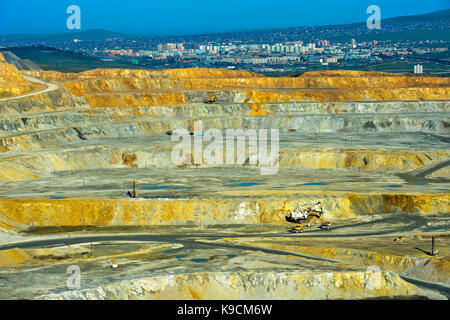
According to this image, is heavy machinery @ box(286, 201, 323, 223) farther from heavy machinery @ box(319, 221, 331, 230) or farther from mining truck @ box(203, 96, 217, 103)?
mining truck @ box(203, 96, 217, 103)

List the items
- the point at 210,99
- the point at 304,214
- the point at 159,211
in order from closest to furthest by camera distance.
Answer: the point at 304,214, the point at 159,211, the point at 210,99

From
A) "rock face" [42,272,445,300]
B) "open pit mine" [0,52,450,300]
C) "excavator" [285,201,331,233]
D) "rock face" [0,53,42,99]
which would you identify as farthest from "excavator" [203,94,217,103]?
"rock face" [42,272,445,300]

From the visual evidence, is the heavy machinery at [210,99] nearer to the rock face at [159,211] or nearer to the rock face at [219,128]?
the rock face at [219,128]

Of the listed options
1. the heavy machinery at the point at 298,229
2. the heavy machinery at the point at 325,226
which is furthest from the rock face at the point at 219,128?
the heavy machinery at the point at 325,226

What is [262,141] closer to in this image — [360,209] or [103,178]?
[103,178]

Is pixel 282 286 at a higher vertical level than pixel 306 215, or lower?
lower

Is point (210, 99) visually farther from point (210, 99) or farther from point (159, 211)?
point (159, 211)

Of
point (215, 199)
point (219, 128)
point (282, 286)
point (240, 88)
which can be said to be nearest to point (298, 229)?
point (215, 199)
